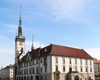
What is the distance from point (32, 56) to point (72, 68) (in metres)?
19.1

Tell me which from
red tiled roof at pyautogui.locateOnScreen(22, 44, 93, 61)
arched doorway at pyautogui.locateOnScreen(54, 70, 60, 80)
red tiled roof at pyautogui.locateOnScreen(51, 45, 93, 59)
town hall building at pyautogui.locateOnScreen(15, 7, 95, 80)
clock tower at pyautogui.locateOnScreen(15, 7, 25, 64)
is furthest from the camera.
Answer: clock tower at pyautogui.locateOnScreen(15, 7, 25, 64)

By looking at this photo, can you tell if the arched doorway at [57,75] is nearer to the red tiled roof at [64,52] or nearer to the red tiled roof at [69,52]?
the red tiled roof at [64,52]

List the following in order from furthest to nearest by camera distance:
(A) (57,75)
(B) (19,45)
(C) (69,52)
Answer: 1. (B) (19,45)
2. (C) (69,52)
3. (A) (57,75)

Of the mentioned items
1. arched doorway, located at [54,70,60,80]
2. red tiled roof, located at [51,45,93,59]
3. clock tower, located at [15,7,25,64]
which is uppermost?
clock tower, located at [15,7,25,64]

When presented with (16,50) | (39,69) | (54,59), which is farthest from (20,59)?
(54,59)

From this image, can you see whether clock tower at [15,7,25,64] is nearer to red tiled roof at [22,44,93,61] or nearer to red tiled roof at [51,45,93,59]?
red tiled roof at [22,44,93,61]

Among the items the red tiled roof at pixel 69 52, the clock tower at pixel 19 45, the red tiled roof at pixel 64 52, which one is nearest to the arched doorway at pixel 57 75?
the red tiled roof at pixel 64 52

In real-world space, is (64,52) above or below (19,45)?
below

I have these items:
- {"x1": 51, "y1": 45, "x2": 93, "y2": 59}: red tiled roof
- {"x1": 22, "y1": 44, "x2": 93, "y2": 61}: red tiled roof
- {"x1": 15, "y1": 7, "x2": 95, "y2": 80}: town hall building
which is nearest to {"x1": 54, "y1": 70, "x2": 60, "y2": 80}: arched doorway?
{"x1": 15, "y1": 7, "x2": 95, "y2": 80}: town hall building

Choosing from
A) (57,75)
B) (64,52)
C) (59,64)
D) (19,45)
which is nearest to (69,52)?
(64,52)

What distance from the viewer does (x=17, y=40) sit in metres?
88.3

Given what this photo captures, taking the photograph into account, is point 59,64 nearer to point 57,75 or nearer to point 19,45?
point 57,75

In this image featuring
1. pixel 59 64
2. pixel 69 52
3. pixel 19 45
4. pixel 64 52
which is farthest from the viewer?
pixel 19 45

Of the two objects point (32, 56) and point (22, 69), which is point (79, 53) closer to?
point (32, 56)
